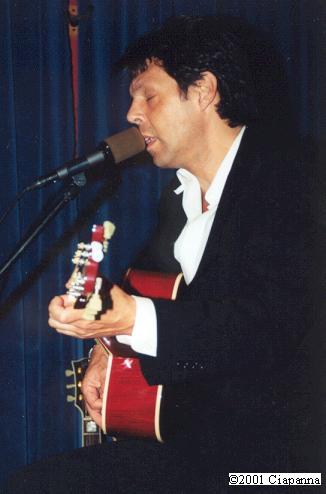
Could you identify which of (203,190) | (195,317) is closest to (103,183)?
(203,190)

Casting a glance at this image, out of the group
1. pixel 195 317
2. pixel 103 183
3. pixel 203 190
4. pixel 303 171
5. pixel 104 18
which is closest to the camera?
pixel 195 317

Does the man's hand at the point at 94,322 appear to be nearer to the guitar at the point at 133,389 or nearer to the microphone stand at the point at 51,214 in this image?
the microphone stand at the point at 51,214

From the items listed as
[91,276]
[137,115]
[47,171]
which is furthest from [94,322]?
[47,171]

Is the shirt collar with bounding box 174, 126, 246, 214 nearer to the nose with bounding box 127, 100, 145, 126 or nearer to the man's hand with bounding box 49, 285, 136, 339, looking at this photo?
the nose with bounding box 127, 100, 145, 126

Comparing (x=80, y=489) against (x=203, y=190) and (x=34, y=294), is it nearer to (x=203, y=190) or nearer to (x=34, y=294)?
(x=203, y=190)

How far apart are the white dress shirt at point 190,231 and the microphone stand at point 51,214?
0.30m

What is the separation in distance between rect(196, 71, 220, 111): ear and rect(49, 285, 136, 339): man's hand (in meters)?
0.81

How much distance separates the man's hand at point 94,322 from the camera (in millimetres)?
1109

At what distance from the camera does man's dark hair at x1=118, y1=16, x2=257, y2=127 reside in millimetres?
1729

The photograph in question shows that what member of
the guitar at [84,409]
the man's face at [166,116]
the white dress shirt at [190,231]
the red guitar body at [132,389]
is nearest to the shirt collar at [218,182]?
the white dress shirt at [190,231]

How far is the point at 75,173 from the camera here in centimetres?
130

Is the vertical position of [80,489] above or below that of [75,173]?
below

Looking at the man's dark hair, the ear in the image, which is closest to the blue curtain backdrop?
the man's dark hair

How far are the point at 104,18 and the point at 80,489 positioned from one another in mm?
2172
